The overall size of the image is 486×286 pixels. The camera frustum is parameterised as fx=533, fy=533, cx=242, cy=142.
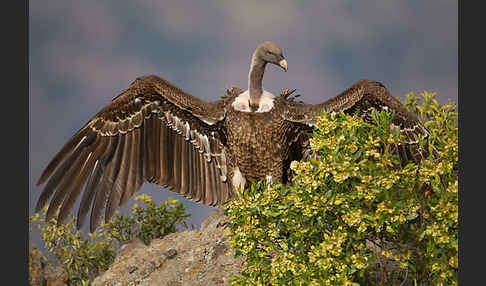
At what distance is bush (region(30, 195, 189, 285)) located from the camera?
1020 cm

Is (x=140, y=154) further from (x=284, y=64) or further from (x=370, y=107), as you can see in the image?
(x=370, y=107)

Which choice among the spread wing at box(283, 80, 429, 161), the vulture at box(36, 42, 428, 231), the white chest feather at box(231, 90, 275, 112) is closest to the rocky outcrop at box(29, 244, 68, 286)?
the vulture at box(36, 42, 428, 231)

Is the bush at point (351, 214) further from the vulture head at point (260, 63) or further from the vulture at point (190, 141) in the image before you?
the vulture head at point (260, 63)

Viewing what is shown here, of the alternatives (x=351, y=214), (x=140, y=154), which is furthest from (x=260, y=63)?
(x=351, y=214)

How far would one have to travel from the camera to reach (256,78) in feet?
24.7

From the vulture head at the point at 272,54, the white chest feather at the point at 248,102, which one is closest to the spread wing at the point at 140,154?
the white chest feather at the point at 248,102

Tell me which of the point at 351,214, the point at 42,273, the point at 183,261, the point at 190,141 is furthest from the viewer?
the point at 42,273

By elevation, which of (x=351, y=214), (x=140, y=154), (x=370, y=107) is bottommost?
(x=351, y=214)

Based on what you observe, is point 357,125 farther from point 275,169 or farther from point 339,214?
point 275,169

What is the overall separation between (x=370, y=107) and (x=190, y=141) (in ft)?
9.35

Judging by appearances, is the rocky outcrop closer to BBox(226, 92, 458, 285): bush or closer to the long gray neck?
the long gray neck

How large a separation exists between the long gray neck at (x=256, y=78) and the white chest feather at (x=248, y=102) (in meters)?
0.07

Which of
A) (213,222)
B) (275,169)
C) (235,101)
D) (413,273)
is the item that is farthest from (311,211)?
(213,222)

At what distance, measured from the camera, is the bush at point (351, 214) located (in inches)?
195
